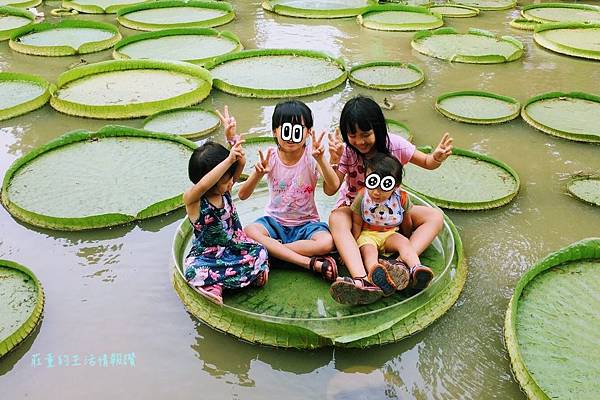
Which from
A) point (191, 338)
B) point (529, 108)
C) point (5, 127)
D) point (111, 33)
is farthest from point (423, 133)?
point (111, 33)

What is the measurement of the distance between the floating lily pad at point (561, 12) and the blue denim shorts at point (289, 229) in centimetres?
592

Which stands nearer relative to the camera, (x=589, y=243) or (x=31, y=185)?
(x=589, y=243)

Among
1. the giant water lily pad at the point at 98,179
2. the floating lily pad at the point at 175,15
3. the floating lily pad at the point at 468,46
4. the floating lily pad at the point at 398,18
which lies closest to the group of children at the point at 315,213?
the giant water lily pad at the point at 98,179

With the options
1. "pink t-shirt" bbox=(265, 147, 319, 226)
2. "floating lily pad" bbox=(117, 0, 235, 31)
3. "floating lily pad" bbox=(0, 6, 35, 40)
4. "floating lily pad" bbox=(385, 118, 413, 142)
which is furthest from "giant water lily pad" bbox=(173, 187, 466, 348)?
"floating lily pad" bbox=(0, 6, 35, 40)

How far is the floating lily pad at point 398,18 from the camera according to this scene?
7316 millimetres

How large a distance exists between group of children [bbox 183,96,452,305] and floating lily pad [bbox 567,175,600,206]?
127 centimetres

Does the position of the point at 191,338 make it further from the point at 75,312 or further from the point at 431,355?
the point at 431,355

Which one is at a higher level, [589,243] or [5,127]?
[589,243]

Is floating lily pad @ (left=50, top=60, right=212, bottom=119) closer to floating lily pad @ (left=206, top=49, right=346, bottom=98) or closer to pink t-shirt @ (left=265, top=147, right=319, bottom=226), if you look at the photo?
floating lily pad @ (left=206, top=49, right=346, bottom=98)

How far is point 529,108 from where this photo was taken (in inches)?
191

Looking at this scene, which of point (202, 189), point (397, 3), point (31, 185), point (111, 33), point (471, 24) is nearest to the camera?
point (202, 189)

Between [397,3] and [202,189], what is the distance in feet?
21.9

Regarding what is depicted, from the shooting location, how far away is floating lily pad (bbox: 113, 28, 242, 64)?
6188mm

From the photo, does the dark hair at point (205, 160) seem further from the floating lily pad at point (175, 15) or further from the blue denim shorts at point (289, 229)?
the floating lily pad at point (175, 15)
